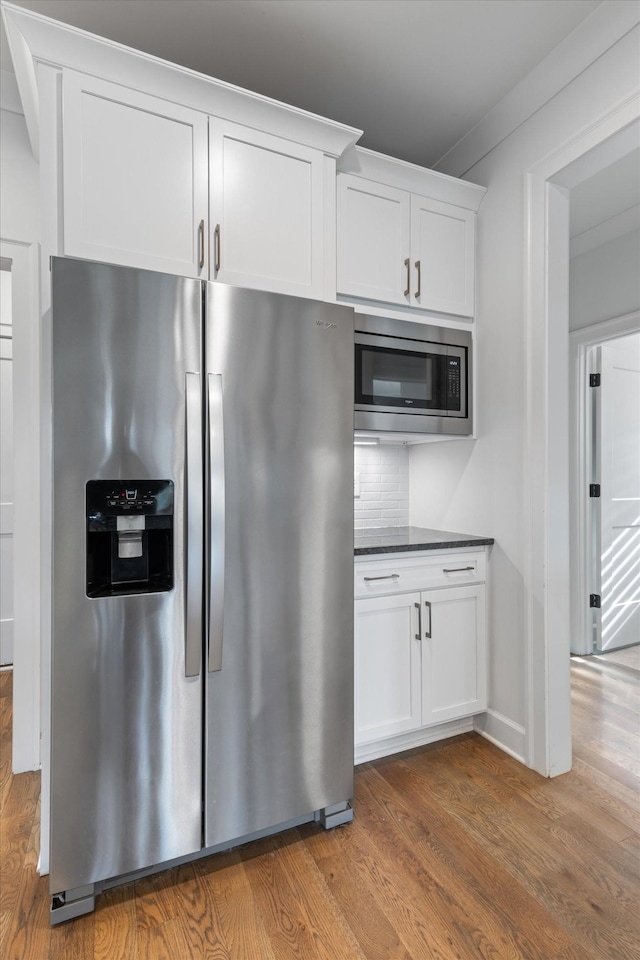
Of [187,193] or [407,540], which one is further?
[407,540]

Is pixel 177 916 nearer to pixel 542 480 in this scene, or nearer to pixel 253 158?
pixel 542 480

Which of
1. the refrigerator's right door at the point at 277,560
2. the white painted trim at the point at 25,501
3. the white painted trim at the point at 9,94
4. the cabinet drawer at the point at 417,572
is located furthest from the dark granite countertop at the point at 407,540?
the white painted trim at the point at 9,94

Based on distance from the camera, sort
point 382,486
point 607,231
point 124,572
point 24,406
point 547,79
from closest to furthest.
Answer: point 124,572, point 547,79, point 24,406, point 382,486, point 607,231

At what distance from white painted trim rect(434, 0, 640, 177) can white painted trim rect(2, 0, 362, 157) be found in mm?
829

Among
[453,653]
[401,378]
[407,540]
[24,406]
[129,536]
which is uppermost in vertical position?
[401,378]

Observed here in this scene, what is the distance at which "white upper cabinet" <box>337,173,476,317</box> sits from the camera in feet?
7.11

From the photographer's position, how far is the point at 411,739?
234 centimetres

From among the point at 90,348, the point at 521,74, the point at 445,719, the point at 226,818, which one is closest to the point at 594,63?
the point at 521,74

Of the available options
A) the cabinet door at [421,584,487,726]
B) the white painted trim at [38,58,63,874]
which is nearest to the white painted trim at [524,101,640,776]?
the cabinet door at [421,584,487,726]

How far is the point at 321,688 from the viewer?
5.79 ft

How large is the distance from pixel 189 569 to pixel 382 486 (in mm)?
1562

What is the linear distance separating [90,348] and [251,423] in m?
0.51

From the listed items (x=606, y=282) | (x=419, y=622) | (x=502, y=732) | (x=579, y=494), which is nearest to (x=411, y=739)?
(x=502, y=732)

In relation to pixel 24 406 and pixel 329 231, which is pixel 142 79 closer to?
pixel 329 231
